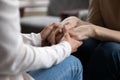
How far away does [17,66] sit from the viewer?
89 cm

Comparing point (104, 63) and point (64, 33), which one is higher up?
point (64, 33)

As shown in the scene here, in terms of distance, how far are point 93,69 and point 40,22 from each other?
1.57 m

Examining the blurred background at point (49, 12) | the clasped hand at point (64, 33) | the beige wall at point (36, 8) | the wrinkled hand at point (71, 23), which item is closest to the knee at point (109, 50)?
the clasped hand at point (64, 33)

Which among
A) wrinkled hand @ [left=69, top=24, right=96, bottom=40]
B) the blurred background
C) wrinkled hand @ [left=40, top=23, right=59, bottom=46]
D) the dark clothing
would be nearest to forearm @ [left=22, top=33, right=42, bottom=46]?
wrinkled hand @ [left=40, top=23, right=59, bottom=46]

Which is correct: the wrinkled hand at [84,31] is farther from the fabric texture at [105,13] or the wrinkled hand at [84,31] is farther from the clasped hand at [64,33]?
the fabric texture at [105,13]

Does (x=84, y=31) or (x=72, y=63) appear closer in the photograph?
(x=72, y=63)

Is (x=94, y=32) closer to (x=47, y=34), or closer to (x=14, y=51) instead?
(x=47, y=34)

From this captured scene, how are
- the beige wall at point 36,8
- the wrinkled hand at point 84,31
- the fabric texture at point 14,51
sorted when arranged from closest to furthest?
the fabric texture at point 14,51 < the wrinkled hand at point 84,31 < the beige wall at point 36,8

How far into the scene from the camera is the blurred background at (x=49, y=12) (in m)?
2.82

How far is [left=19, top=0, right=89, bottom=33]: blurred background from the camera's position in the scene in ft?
9.26

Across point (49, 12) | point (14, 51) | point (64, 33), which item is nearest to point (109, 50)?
point (64, 33)

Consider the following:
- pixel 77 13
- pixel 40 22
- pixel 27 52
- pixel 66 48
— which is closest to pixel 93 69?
pixel 66 48

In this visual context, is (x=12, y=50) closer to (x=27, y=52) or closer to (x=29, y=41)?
(x=27, y=52)

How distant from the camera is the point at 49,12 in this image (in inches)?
135
